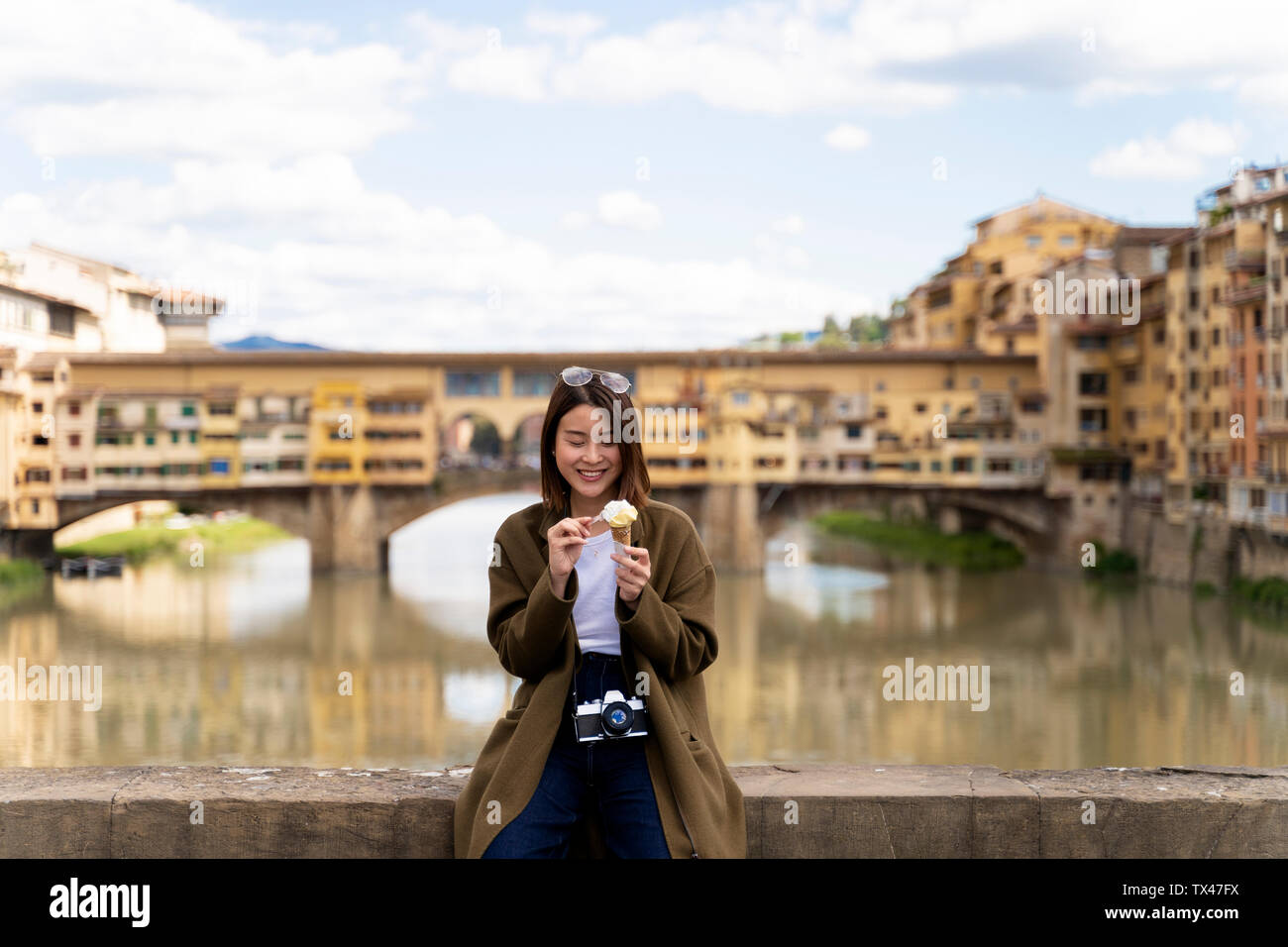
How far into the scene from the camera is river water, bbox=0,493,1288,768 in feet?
43.7

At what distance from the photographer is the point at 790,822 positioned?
2.78 metres

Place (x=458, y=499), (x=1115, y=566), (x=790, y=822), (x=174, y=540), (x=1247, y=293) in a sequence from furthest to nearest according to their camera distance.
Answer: (x=174, y=540), (x=458, y=499), (x=1115, y=566), (x=1247, y=293), (x=790, y=822)

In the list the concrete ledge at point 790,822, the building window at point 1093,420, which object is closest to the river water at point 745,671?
the building window at point 1093,420

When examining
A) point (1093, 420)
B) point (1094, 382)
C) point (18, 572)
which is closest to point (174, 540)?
point (18, 572)

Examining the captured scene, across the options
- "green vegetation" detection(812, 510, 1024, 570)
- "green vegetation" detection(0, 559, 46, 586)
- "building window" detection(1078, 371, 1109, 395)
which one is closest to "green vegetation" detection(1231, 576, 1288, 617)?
"green vegetation" detection(812, 510, 1024, 570)

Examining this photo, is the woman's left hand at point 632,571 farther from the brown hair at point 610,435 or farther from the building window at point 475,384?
the building window at point 475,384

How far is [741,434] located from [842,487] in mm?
2462

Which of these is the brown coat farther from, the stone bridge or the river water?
the stone bridge

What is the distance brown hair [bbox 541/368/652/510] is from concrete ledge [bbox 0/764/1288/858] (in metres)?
0.64

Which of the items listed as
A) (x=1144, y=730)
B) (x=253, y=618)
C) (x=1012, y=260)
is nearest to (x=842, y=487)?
(x=1012, y=260)

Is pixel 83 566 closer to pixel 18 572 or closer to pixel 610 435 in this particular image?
pixel 18 572

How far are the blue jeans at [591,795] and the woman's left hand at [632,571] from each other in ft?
0.61

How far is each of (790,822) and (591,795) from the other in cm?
42

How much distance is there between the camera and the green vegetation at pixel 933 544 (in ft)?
96.0
